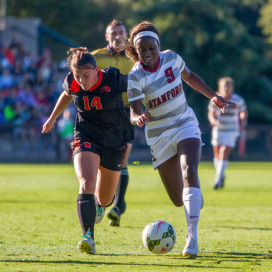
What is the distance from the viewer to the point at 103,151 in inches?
276

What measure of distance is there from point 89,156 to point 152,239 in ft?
3.67

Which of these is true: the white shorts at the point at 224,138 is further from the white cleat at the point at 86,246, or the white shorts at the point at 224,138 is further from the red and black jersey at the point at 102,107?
the white cleat at the point at 86,246

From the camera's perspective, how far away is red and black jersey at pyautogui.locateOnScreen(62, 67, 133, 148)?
6785mm

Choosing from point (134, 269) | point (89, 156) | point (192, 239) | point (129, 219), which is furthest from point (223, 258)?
point (129, 219)

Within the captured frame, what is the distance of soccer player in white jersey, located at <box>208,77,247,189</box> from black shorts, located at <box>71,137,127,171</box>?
7939mm

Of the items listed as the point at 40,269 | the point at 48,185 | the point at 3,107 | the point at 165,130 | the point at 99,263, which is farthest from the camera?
the point at 3,107

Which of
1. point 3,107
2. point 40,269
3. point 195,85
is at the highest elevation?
point 3,107

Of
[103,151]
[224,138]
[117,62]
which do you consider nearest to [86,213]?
[103,151]

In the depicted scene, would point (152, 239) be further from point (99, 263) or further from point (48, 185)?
point (48, 185)

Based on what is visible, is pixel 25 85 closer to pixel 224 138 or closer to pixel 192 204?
pixel 224 138

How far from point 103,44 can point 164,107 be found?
148ft

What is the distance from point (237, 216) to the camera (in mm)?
9859

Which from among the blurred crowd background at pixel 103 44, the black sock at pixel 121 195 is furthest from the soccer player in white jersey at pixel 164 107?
the blurred crowd background at pixel 103 44

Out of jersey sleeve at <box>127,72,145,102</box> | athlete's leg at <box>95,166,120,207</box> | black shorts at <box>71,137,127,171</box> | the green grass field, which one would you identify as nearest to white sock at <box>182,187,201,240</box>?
the green grass field
